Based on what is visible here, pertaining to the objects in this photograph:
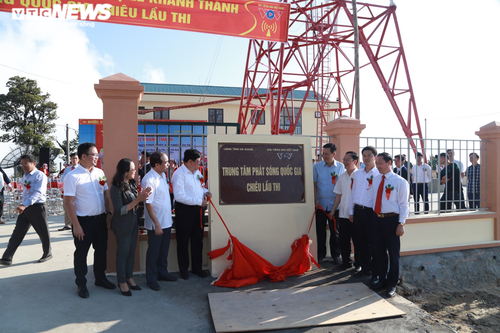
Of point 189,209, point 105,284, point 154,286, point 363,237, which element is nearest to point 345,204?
point 363,237

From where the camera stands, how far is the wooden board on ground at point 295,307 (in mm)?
3357

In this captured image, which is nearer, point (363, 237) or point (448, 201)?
point (363, 237)

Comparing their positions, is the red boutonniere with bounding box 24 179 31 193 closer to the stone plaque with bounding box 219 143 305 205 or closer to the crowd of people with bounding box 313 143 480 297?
the stone plaque with bounding box 219 143 305 205

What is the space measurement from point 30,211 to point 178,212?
260cm

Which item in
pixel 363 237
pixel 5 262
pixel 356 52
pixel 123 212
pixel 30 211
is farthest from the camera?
pixel 356 52

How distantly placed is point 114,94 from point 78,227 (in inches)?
72.8

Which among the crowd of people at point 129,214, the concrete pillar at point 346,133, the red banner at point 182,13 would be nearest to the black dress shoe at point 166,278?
the crowd of people at point 129,214

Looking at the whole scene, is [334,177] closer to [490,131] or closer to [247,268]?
[247,268]

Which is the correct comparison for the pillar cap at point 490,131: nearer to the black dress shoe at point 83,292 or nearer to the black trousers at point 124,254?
the black trousers at point 124,254

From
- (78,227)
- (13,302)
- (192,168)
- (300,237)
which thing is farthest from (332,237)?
(13,302)

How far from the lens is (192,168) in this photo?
14.9 feet

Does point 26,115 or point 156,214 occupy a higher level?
point 26,115

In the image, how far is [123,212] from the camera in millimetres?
3830

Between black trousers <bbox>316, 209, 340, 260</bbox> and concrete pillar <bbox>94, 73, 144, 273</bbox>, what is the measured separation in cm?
298
